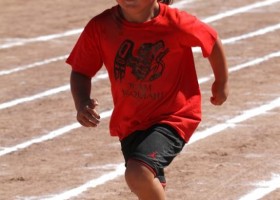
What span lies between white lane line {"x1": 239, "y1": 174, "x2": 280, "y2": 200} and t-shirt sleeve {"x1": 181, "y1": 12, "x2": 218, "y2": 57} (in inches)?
74.0

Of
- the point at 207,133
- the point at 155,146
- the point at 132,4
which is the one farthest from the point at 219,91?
the point at 207,133

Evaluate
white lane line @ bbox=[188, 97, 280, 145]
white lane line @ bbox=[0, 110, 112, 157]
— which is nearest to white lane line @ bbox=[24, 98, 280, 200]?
white lane line @ bbox=[188, 97, 280, 145]

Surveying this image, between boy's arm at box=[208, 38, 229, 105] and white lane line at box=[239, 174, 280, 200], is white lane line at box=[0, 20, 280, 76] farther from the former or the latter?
boy's arm at box=[208, 38, 229, 105]

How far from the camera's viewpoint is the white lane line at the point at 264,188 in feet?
27.3

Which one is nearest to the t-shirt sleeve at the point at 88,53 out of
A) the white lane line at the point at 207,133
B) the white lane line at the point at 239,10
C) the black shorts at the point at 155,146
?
the black shorts at the point at 155,146

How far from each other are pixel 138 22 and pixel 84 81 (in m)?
0.49

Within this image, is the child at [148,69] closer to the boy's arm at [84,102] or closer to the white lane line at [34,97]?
the boy's arm at [84,102]

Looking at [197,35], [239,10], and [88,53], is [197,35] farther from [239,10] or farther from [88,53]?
[239,10]

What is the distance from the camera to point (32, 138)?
10438 millimetres

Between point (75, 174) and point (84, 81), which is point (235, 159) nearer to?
point (75, 174)

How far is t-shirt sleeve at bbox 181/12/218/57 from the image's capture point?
6699 millimetres

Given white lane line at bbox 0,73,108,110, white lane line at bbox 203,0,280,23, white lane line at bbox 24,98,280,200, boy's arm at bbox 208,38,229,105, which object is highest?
boy's arm at bbox 208,38,229,105

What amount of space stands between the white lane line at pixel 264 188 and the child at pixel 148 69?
1.67m

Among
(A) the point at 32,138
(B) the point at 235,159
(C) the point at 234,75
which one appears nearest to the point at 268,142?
(B) the point at 235,159
